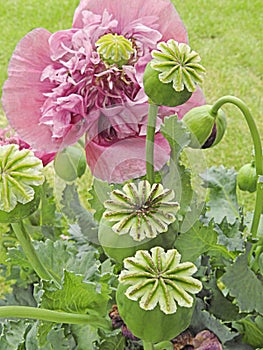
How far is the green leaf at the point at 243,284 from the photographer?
54 cm

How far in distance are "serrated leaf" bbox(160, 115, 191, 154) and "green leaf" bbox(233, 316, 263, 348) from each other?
0.19m

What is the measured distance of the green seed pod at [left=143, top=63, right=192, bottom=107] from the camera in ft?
1.37

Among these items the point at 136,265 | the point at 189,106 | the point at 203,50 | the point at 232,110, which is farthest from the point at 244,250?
the point at 203,50

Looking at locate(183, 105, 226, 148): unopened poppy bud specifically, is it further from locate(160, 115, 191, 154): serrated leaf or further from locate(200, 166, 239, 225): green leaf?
locate(200, 166, 239, 225): green leaf

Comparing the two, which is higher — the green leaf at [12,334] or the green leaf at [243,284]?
the green leaf at [243,284]

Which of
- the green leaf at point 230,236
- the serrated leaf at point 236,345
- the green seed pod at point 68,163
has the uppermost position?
the green seed pod at point 68,163

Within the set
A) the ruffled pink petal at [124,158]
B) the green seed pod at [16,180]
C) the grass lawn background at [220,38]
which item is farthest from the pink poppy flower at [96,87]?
the grass lawn background at [220,38]

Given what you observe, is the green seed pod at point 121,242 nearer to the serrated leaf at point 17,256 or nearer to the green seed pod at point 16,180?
the green seed pod at point 16,180

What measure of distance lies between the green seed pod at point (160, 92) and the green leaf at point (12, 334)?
258mm

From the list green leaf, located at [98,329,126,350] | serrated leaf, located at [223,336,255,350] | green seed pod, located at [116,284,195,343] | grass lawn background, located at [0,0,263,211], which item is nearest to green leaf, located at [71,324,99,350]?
green leaf, located at [98,329,126,350]

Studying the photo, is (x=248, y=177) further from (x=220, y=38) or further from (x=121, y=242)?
(x=220, y=38)

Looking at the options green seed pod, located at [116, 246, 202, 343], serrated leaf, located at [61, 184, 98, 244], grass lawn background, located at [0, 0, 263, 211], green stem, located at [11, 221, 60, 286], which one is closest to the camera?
green seed pod, located at [116, 246, 202, 343]

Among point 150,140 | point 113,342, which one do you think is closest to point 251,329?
point 113,342

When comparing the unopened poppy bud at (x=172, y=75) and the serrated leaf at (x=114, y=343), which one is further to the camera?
the serrated leaf at (x=114, y=343)
